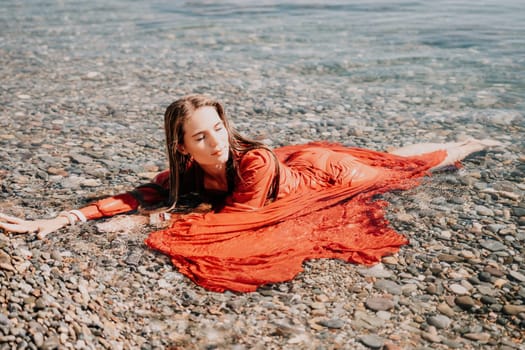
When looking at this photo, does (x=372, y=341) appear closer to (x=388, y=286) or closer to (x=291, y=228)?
(x=388, y=286)

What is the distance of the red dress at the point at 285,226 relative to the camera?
5891 mm

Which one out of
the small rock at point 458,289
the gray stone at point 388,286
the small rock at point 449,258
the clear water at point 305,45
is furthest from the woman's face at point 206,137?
the clear water at point 305,45

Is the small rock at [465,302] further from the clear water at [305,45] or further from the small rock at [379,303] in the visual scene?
the clear water at [305,45]

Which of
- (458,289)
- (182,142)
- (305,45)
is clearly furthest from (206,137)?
(305,45)

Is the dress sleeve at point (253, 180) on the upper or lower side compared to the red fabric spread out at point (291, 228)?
upper

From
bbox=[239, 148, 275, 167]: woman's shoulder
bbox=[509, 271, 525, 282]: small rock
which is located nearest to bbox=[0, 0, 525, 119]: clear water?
bbox=[239, 148, 275, 167]: woman's shoulder

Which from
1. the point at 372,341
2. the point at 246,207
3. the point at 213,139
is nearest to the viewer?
the point at 372,341

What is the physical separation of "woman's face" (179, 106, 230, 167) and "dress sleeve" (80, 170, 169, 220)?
100cm

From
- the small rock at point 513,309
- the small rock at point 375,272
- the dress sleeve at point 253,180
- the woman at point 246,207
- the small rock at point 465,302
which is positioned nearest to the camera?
the small rock at point 513,309

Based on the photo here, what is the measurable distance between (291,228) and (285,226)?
0.23ft

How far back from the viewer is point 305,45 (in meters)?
16.6

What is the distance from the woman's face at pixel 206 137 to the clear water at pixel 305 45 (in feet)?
19.5

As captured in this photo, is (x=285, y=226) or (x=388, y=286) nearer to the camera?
(x=388, y=286)

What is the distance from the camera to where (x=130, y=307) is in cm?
533
